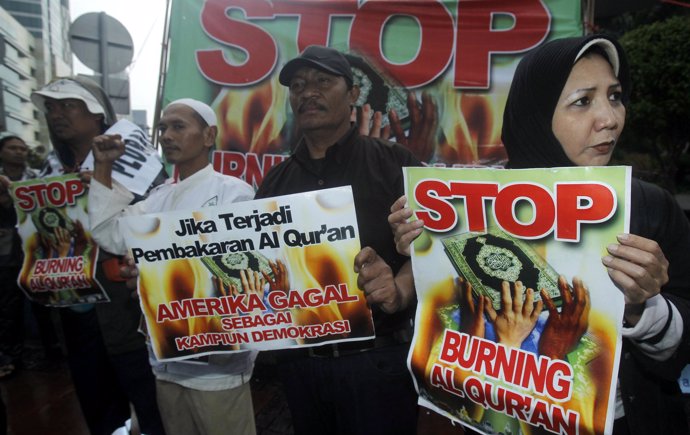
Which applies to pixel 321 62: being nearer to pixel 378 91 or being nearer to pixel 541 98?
pixel 541 98

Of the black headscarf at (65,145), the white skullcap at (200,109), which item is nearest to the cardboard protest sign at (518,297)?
the white skullcap at (200,109)

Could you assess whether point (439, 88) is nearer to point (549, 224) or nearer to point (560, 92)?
point (560, 92)

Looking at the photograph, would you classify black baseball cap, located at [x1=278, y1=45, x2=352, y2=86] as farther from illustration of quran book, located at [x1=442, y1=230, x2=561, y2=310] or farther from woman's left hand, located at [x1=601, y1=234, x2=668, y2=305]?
woman's left hand, located at [x1=601, y1=234, x2=668, y2=305]

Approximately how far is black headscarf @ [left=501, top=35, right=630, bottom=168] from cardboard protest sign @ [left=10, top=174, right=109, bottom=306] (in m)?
1.80

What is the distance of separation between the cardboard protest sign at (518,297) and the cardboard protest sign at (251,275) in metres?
0.25

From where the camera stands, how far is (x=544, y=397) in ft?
3.44

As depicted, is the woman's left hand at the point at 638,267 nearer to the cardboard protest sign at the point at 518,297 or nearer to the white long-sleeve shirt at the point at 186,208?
the cardboard protest sign at the point at 518,297

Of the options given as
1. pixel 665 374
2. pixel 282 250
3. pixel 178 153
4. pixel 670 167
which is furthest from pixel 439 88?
pixel 670 167

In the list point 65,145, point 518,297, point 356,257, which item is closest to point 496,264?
point 518,297

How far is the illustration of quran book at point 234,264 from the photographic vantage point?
4.85ft

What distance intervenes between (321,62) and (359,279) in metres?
0.87

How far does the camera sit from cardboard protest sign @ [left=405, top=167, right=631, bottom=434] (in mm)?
1001

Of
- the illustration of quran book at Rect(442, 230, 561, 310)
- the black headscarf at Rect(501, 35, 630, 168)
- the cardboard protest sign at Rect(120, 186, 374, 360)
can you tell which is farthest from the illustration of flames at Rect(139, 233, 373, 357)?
the black headscarf at Rect(501, 35, 630, 168)

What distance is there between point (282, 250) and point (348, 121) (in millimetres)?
652
